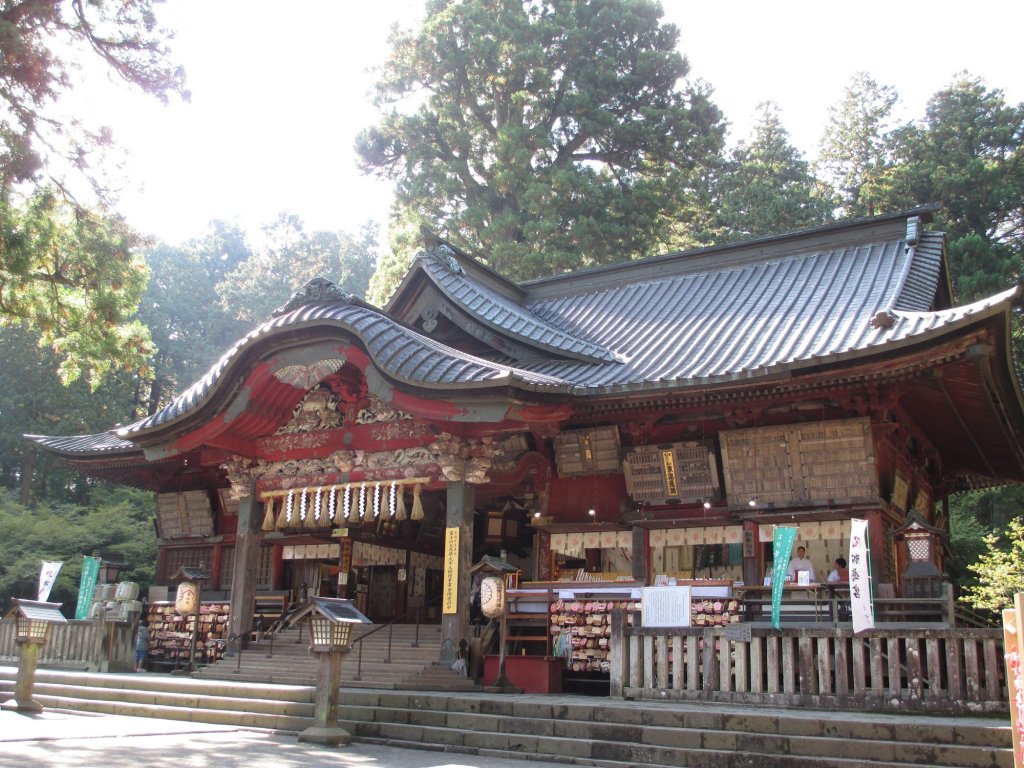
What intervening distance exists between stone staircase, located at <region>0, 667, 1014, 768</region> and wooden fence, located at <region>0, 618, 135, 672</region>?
7.70ft

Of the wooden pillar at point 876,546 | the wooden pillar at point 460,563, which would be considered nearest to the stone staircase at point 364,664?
the wooden pillar at point 460,563

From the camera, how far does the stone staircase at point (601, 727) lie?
7754mm

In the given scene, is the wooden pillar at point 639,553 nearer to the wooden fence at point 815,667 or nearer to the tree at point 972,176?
the wooden fence at point 815,667

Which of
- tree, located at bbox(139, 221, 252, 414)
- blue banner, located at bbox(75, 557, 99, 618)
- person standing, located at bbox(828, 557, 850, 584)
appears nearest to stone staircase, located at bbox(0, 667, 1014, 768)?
person standing, located at bbox(828, 557, 850, 584)

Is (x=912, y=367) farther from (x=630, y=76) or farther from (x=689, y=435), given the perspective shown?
(x=630, y=76)

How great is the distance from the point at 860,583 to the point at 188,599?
1111 centimetres

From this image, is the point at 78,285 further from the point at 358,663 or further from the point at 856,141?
the point at 856,141

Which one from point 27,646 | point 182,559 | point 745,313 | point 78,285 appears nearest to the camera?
point 27,646

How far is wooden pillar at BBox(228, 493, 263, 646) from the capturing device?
48.6 feet

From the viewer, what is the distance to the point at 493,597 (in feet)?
40.8

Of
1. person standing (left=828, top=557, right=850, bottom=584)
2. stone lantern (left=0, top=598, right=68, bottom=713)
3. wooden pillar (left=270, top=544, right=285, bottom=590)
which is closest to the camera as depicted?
stone lantern (left=0, top=598, right=68, bottom=713)

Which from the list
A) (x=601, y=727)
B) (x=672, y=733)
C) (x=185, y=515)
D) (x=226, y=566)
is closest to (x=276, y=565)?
(x=226, y=566)

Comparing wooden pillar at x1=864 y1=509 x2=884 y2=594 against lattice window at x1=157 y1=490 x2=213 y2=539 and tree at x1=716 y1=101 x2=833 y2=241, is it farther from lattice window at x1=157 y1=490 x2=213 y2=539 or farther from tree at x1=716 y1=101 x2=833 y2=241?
tree at x1=716 y1=101 x2=833 y2=241

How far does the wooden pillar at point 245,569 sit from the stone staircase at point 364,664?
1.44 feet
